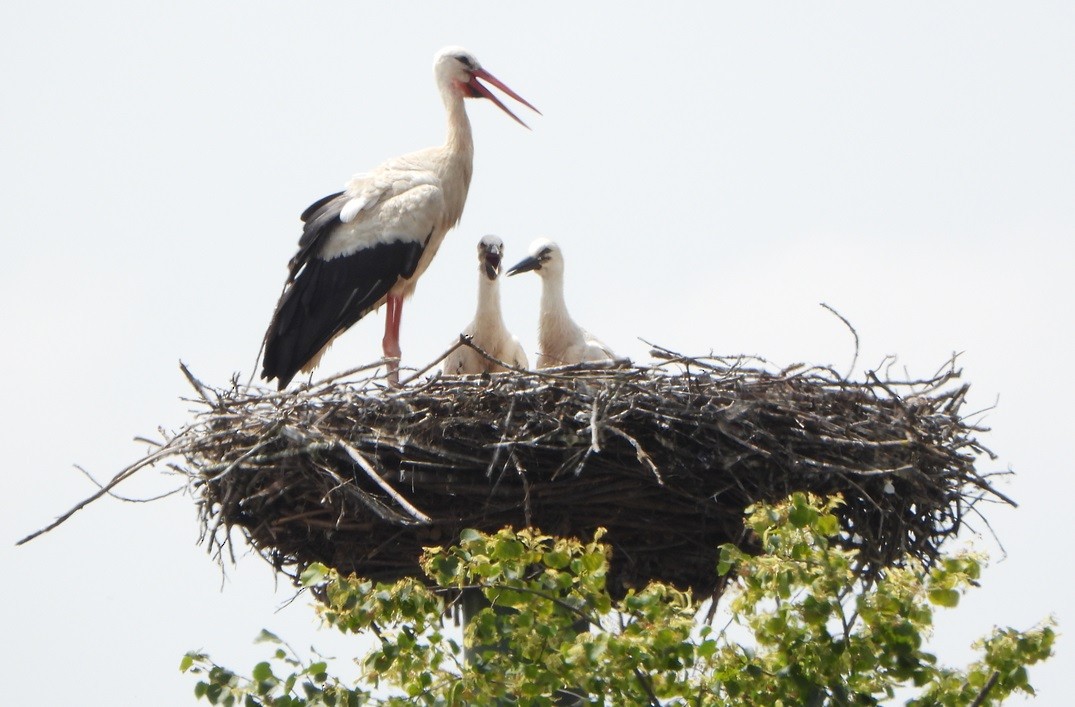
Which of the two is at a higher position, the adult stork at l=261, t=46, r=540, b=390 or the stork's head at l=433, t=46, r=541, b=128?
the stork's head at l=433, t=46, r=541, b=128

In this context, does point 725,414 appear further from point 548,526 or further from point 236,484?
point 236,484

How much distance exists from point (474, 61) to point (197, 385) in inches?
137

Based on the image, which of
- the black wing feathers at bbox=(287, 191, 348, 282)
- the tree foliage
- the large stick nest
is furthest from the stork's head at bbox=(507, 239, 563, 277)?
the tree foliage

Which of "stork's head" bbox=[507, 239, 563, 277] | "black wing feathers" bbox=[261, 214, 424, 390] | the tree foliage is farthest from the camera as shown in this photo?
"stork's head" bbox=[507, 239, 563, 277]

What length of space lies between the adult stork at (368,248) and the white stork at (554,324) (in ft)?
1.76

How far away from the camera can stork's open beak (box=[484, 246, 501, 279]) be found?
31.9 feet

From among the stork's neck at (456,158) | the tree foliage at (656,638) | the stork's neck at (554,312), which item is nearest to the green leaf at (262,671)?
the tree foliage at (656,638)

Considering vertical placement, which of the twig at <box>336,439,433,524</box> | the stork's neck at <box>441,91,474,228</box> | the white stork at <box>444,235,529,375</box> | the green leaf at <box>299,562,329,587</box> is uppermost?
the stork's neck at <box>441,91,474,228</box>

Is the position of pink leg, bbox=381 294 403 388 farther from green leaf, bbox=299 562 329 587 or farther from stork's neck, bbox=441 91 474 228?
green leaf, bbox=299 562 329 587

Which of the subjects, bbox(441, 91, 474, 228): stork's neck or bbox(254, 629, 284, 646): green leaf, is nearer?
bbox(254, 629, 284, 646): green leaf

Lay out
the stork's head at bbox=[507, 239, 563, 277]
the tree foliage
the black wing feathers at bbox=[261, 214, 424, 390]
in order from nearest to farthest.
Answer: the tree foliage → the black wing feathers at bbox=[261, 214, 424, 390] → the stork's head at bbox=[507, 239, 563, 277]

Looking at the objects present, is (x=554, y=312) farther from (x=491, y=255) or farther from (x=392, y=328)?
(x=392, y=328)

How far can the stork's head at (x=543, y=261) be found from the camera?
10164 millimetres

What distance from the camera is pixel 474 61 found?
10.9 meters
